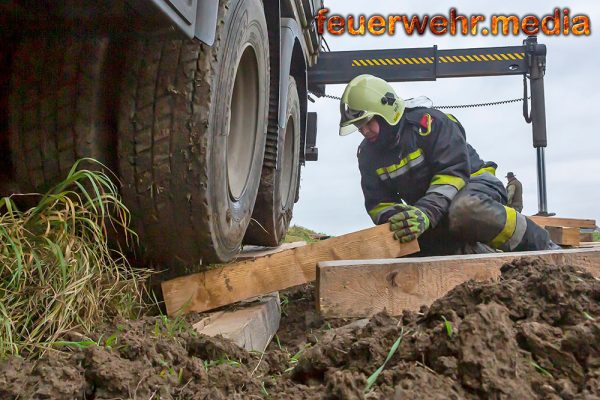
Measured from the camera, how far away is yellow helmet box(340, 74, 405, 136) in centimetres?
436

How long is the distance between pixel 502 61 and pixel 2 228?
224 inches

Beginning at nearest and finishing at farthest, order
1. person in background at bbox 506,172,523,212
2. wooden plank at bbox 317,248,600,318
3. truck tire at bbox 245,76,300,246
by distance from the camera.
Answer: wooden plank at bbox 317,248,600,318 → truck tire at bbox 245,76,300,246 → person in background at bbox 506,172,523,212

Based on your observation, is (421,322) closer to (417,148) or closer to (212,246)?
(212,246)

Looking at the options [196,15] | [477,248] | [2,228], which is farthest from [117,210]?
[477,248]

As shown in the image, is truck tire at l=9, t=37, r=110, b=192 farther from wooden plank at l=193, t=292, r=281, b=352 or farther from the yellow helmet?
the yellow helmet

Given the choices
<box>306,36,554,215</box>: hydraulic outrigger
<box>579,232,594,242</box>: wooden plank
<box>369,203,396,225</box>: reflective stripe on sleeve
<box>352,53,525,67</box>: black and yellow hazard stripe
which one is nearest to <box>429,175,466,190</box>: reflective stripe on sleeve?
<box>369,203,396,225</box>: reflective stripe on sleeve

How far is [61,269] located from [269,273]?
1.07 meters

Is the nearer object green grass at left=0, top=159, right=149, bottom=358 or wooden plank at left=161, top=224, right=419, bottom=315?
green grass at left=0, top=159, right=149, bottom=358

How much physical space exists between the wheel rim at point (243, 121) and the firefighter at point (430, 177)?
135cm

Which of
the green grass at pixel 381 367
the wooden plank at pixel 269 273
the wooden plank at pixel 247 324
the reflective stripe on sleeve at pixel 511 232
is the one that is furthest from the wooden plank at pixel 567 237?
the green grass at pixel 381 367

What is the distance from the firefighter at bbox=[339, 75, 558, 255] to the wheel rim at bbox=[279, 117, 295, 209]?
0.43 meters

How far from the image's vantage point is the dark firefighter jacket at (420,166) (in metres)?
4.02

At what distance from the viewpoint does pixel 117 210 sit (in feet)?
7.02

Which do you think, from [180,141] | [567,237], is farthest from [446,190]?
[180,141]
